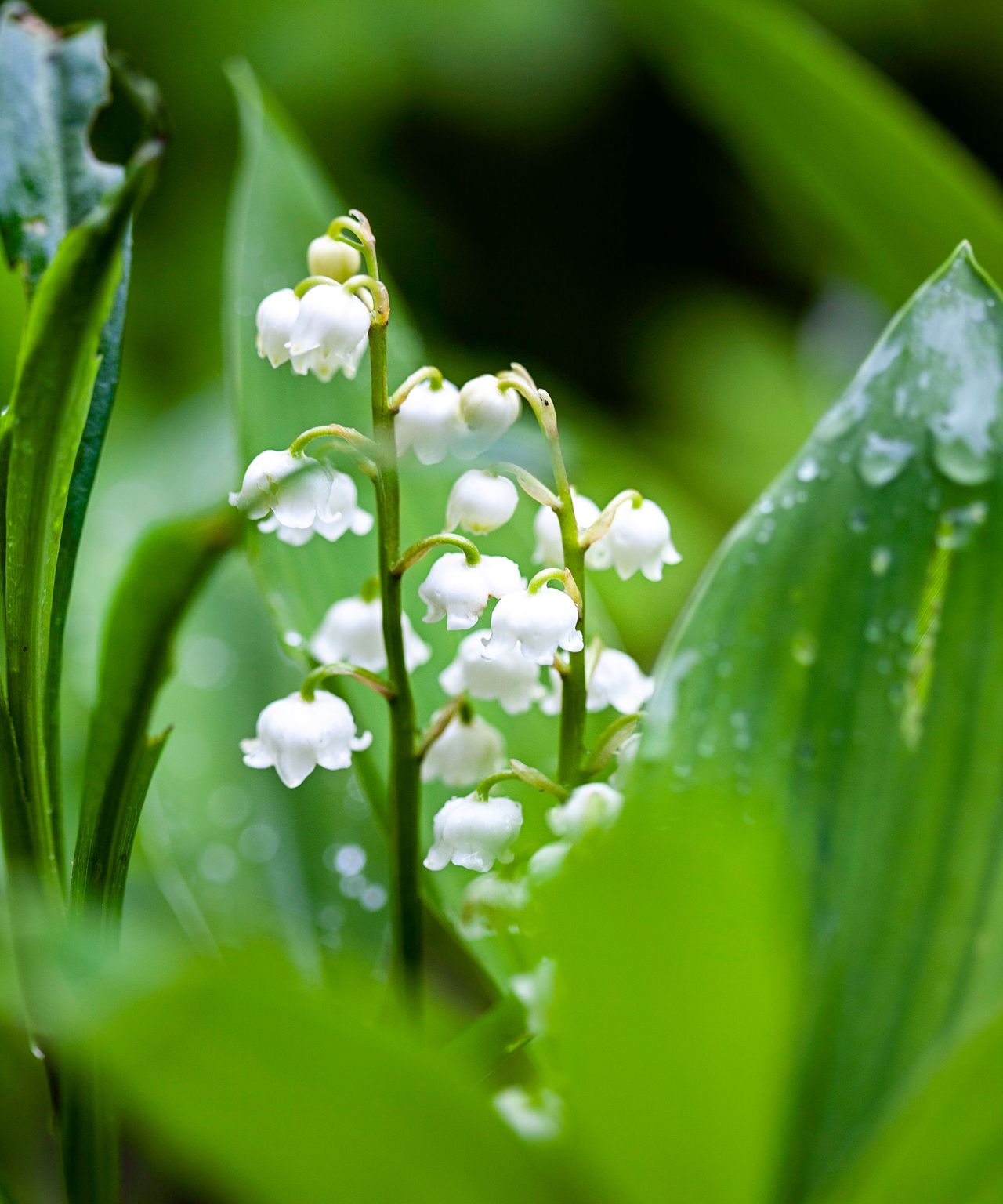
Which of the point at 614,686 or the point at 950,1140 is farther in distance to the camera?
the point at 614,686

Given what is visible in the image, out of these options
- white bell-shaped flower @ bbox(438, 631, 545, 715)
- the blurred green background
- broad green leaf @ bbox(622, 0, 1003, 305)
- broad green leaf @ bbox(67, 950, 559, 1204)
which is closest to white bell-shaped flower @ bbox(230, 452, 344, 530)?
white bell-shaped flower @ bbox(438, 631, 545, 715)

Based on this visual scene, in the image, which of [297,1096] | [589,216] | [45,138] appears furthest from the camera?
[589,216]

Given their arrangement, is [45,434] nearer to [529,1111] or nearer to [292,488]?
[292,488]

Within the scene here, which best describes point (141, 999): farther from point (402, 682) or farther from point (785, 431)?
point (785, 431)

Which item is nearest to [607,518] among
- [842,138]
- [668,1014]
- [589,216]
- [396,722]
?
[396,722]

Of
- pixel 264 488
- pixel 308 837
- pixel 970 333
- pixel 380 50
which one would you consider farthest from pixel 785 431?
pixel 264 488

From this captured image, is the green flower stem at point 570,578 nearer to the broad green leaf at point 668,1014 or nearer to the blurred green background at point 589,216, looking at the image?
the broad green leaf at point 668,1014

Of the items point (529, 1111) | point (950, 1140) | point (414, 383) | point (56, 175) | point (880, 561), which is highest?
point (56, 175)
